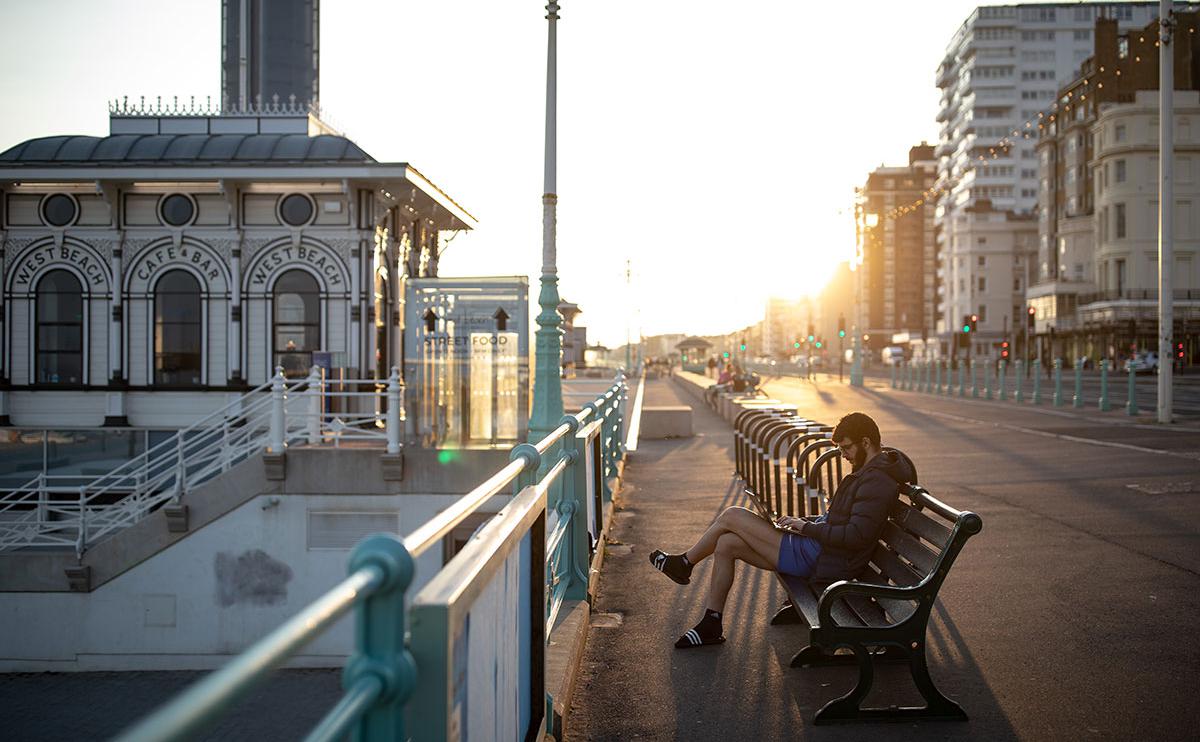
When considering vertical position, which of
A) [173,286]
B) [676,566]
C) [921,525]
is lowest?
[676,566]

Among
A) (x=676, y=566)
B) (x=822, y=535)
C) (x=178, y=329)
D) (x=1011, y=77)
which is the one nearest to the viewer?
(x=822, y=535)

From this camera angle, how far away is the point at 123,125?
29359 mm

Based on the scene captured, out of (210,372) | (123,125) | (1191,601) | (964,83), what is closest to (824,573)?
(1191,601)

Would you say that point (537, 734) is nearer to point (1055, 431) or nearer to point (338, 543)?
point (338, 543)

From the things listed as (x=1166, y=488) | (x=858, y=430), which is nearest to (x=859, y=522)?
(x=858, y=430)

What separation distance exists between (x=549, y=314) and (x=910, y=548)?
28.0 feet

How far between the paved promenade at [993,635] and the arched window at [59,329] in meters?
16.7

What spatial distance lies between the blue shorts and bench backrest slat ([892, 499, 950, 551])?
488mm

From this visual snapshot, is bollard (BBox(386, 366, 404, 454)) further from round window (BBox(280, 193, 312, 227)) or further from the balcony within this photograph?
the balcony

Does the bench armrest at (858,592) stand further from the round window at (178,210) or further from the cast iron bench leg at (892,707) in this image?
the round window at (178,210)

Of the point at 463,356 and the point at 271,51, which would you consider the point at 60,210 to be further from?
the point at 271,51

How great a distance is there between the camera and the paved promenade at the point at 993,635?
505 centimetres

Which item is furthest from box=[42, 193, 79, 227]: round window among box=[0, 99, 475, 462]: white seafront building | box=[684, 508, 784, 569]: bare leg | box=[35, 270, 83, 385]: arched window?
box=[684, 508, 784, 569]: bare leg

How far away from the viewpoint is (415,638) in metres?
2.55
